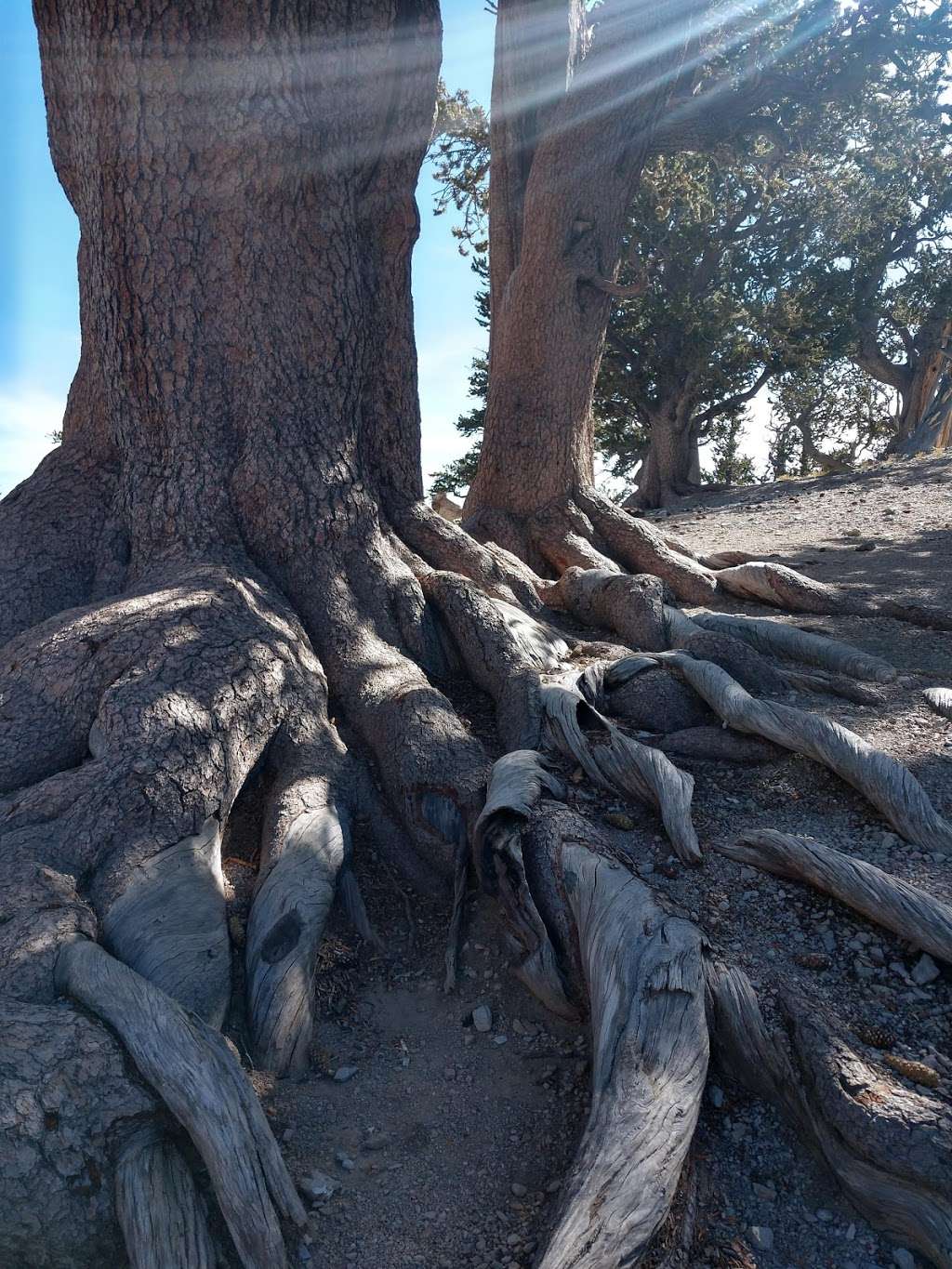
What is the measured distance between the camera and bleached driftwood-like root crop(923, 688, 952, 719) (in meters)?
4.17

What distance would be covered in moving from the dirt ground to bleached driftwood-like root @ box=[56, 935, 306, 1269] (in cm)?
18

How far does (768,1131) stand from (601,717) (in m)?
1.72

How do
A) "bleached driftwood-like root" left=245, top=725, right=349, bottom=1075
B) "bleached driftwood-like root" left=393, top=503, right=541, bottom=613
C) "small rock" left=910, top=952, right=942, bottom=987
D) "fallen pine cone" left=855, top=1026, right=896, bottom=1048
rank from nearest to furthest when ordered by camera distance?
"fallen pine cone" left=855, top=1026, right=896, bottom=1048
"small rock" left=910, top=952, right=942, bottom=987
"bleached driftwood-like root" left=245, top=725, right=349, bottom=1075
"bleached driftwood-like root" left=393, top=503, right=541, bottom=613

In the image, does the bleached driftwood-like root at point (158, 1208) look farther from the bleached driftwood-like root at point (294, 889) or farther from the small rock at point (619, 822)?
the small rock at point (619, 822)

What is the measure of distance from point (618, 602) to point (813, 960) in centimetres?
306

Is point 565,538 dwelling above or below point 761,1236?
above

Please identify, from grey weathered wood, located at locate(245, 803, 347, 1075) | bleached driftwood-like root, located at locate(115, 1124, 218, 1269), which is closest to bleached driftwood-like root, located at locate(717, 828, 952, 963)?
grey weathered wood, located at locate(245, 803, 347, 1075)

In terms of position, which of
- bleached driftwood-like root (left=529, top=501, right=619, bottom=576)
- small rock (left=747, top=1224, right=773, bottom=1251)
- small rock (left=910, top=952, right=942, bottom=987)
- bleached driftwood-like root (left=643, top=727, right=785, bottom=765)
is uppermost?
bleached driftwood-like root (left=529, top=501, right=619, bottom=576)

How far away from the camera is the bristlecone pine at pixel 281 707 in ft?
7.21

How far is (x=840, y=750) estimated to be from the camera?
354 centimetres

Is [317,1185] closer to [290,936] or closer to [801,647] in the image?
[290,936]

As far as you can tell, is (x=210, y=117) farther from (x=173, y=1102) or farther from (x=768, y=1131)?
(x=768, y=1131)

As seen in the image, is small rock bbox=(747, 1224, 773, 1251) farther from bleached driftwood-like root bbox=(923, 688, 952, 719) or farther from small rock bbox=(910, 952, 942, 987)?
bleached driftwood-like root bbox=(923, 688, 952, 719)

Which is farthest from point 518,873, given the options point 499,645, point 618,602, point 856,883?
point 618,602
